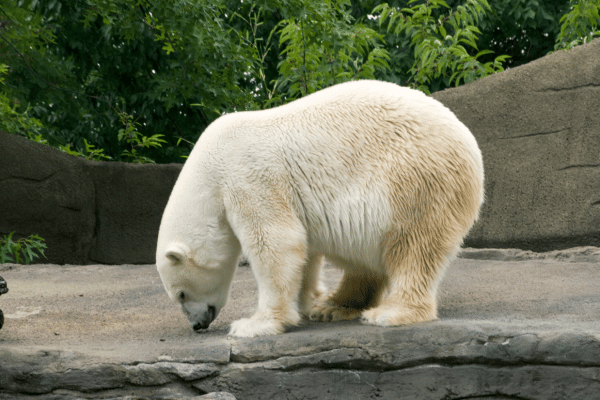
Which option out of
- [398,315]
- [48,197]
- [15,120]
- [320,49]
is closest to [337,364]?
[398,315]

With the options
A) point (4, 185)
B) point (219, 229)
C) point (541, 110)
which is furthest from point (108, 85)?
point (219, 229)

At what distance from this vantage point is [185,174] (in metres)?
3.05

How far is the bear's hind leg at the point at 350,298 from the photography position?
3254mm

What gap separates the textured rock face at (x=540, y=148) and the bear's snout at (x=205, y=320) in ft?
10.7

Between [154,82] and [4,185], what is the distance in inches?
79.2

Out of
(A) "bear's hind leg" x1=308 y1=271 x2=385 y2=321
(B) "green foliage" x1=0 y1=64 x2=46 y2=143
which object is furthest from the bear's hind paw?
(B) "green foliage" x1=0 y1=64 x2=46 y2=143

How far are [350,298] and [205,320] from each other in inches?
30.7

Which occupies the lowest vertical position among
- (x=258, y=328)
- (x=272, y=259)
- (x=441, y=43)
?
(x=258, y=328)

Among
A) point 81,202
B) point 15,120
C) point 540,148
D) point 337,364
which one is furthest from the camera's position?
point 15,120

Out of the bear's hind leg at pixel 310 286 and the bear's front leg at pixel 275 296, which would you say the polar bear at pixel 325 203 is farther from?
the bear's hind leg at pixel 310 286

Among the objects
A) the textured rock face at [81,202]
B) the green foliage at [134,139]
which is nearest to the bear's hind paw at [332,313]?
the textured rock face at [81,202]

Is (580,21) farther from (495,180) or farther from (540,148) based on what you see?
(495,180)

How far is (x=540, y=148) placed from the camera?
562cm

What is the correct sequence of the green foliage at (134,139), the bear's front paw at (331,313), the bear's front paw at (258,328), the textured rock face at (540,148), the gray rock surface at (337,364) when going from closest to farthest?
the gray rock surface at (337,364)
the bear's front paw at (258,328)
the bear's front paw at (331,313)
the textured rock face at (540,148)
the green foliage at (134,139)
